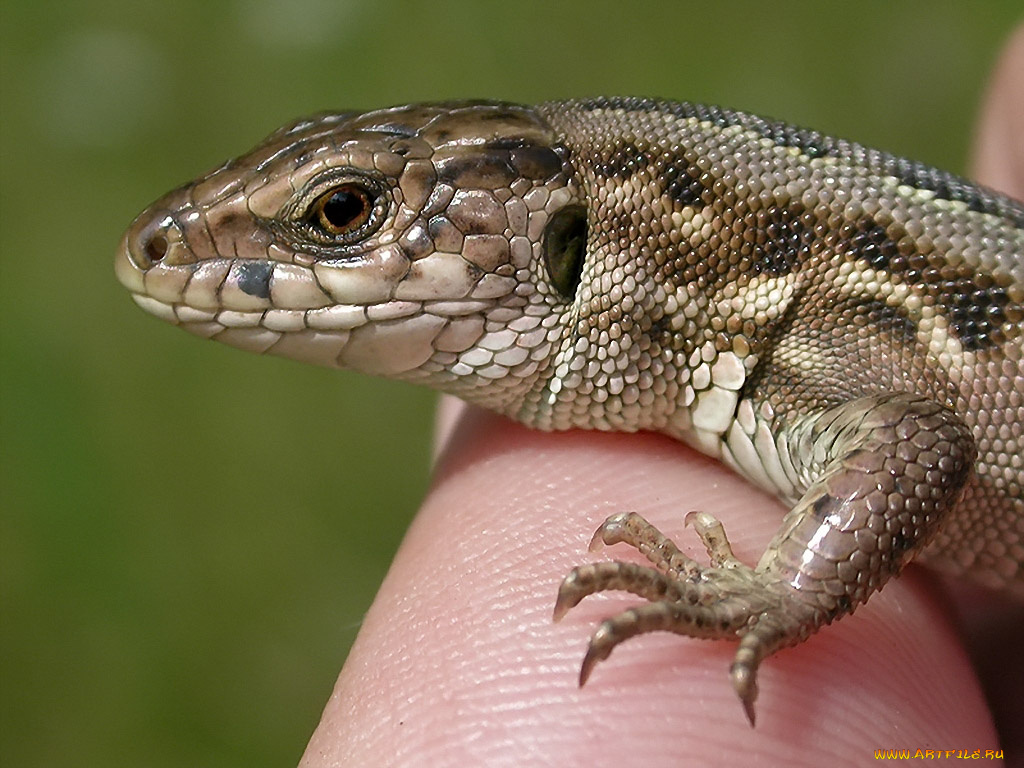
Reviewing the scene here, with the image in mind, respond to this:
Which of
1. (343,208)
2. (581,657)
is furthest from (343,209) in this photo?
(581,657)

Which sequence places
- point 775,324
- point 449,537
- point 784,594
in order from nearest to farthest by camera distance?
point 784,594
point 775,324
point 449,537

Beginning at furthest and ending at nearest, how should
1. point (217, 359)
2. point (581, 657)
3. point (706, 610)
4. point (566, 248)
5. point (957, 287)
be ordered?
point (217, 359), point (566, 248), point (957, 287), point (581, 657), point (706, 610)

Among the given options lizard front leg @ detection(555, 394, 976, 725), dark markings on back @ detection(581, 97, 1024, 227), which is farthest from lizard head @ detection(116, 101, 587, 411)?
lizard front leg @ detection(555, 394, 976, 725)

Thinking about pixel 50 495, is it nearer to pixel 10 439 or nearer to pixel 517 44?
pixel 10 439

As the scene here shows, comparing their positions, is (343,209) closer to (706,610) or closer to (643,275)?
(643,275)

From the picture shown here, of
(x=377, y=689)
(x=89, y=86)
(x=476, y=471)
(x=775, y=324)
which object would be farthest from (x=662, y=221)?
(x=89, y=86)
